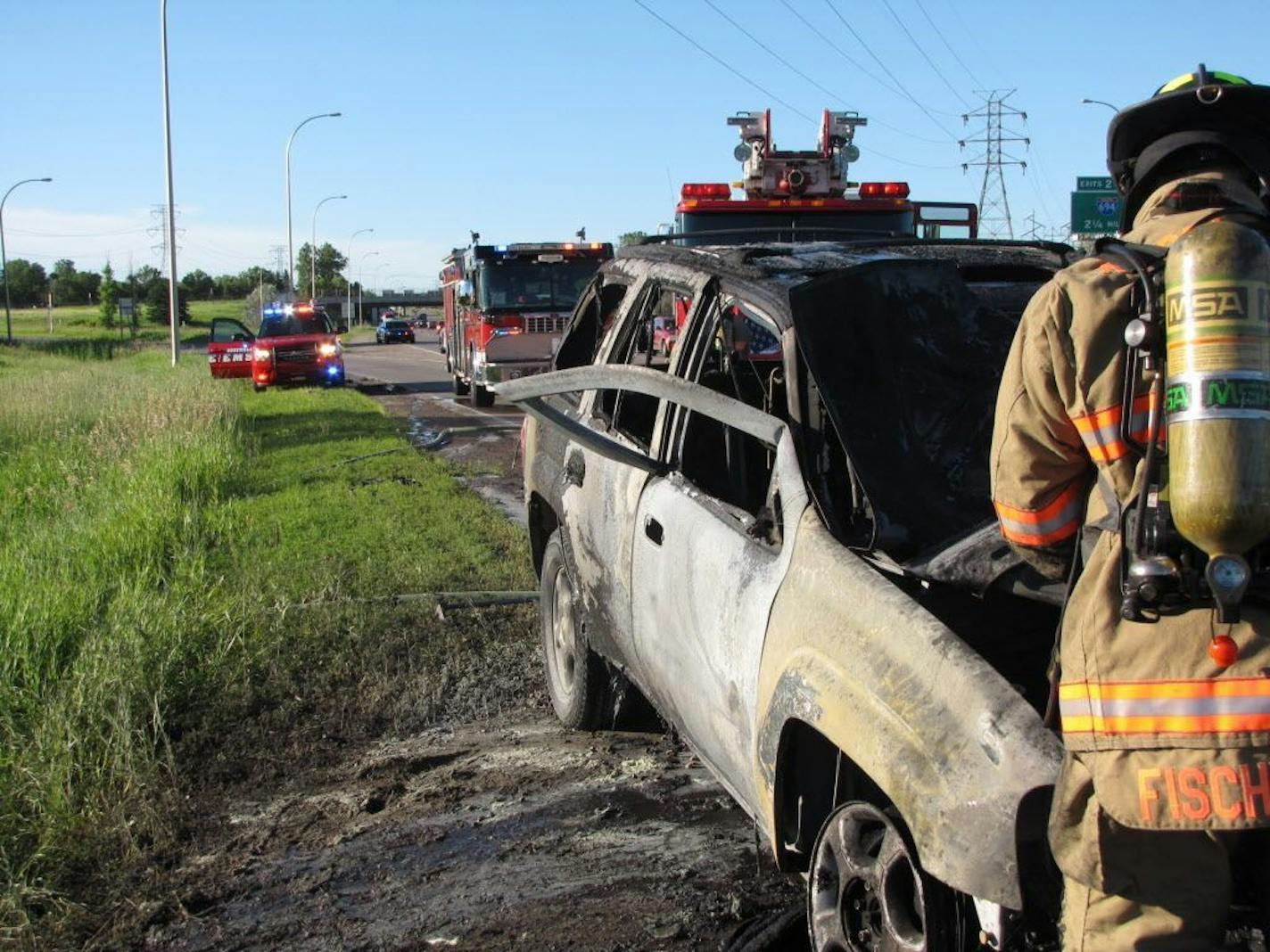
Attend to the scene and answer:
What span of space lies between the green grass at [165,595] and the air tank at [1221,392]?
3.51m

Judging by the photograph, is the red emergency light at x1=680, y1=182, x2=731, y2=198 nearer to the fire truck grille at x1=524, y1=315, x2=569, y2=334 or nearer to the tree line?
the fire truck grille at x1=524, y1=315, x2=569, y2=334

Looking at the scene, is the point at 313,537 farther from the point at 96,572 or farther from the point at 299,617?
the point at 299,617

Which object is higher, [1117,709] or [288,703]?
[1117,709]

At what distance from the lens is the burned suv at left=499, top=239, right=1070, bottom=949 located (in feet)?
8.57

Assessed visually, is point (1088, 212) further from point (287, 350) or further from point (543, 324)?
point (287, 350)

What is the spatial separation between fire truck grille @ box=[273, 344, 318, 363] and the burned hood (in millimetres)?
24203

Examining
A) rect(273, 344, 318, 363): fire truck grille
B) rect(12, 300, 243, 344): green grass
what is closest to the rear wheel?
rect(273, 344, 318, 363): fire truck grille

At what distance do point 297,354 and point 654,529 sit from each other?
→ 23.9 meters

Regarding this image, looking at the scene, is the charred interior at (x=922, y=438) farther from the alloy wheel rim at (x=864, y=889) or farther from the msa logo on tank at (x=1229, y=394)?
the msa logo on tank at (x=1229, y=394)

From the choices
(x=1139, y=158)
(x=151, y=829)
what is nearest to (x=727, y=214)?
(x=151, y=829)

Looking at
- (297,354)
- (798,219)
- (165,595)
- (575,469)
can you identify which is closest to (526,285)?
(297,354)

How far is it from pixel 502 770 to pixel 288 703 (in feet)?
4.19

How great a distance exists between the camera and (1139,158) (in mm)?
2400

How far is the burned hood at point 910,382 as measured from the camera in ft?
11.1
